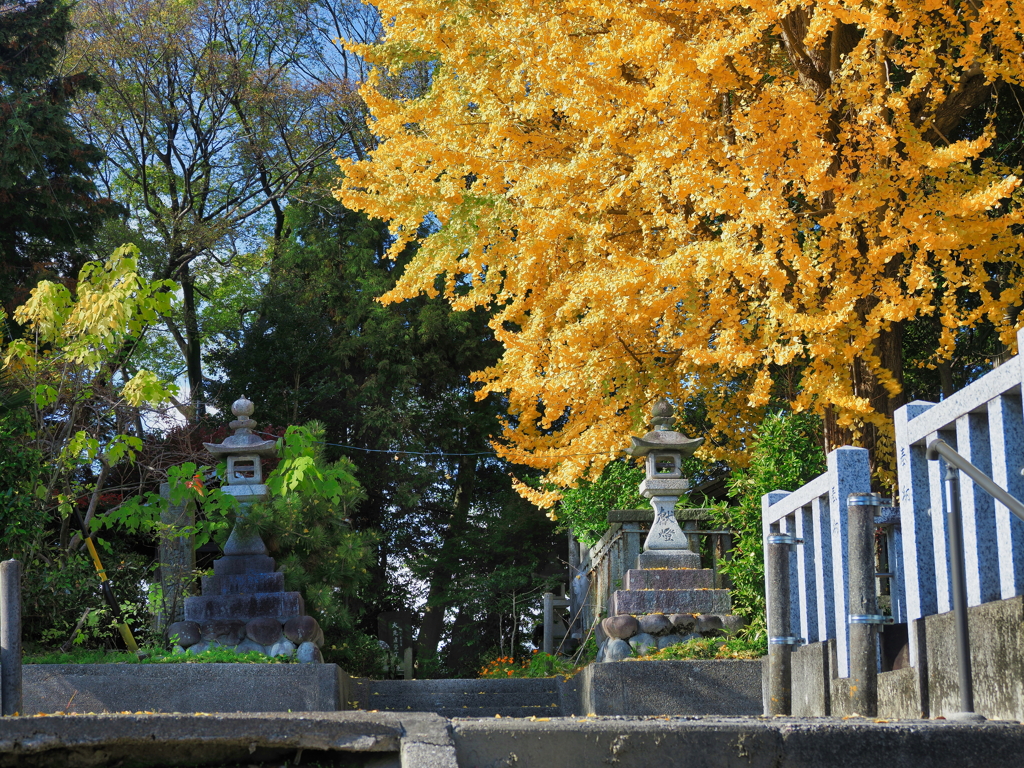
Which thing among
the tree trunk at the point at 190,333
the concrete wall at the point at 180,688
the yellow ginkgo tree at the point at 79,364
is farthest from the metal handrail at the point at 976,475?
the tree trunk at the point at 190,333

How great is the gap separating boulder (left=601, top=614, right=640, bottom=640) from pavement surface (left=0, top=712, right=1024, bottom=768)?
443 cm

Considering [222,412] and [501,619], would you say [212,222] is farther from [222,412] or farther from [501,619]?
[501,619]

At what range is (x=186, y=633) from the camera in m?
7.38

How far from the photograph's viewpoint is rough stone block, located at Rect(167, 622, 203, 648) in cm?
738

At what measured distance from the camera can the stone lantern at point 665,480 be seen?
7.55 metres

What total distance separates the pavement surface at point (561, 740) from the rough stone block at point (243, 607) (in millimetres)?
4955

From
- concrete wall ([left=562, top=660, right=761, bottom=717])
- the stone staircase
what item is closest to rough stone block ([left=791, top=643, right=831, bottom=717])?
concrete wall ([left=562, top=660, right=761, bottom=717])

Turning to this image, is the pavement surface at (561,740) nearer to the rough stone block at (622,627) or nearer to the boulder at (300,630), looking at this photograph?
the rough stone block at (622,627)

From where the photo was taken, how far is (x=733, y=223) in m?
6.03

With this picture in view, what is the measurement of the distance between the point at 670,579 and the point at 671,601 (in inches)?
6.4

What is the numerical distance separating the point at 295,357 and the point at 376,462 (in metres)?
2.19

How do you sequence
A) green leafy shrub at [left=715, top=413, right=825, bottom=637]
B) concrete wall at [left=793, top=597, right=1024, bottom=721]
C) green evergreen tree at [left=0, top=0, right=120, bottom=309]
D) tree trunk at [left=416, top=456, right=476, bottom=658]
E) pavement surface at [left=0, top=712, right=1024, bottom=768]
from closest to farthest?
pavement surface at [left=0, top=712, right=1024, bottom=768], concrete wall at [left=793, top=597, right=1024, bottom=721], green leafy shrub at [left=715, top=413, right=825, bottom=637], green evergreen tree at [left=0, top=0, right=120, bottom=309], tree trunk at [left=416, top=456, right=476, bottom=658]

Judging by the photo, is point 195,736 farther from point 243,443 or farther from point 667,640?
point 243,443

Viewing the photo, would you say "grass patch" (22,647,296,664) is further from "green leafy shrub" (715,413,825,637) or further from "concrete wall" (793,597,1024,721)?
"concrete wall" (793,597,1024,721)
